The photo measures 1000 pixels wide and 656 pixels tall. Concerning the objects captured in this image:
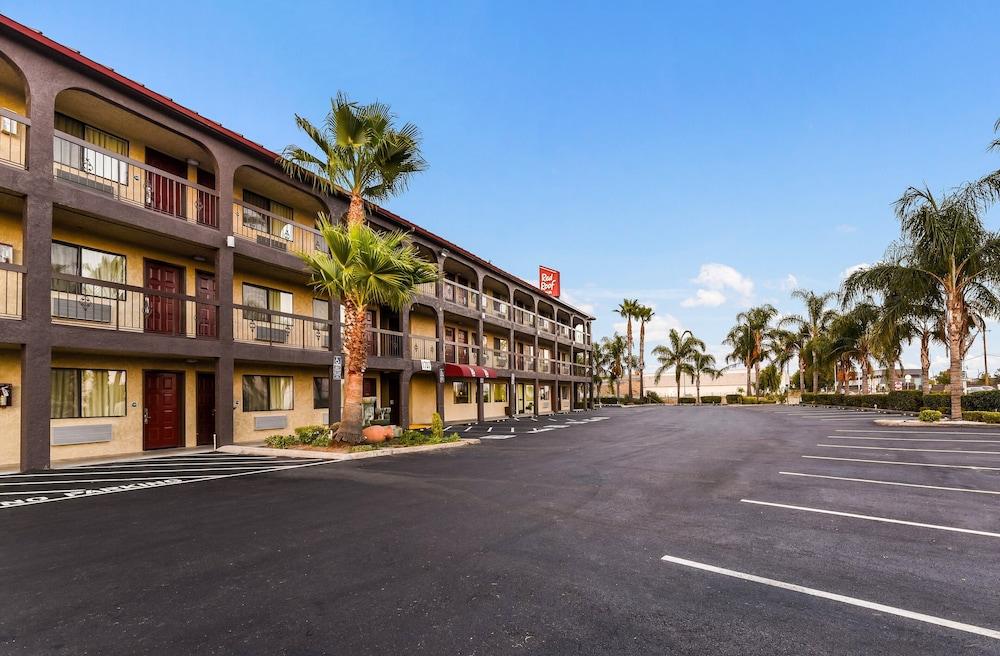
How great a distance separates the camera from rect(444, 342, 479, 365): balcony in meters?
28.2

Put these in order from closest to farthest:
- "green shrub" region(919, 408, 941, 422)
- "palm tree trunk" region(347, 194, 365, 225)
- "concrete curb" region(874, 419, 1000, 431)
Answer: "palm tree trunk" region(347, 194, 365, 225) < "concrete curb" region(874, 419, 1000, 431) < "green shrub" region(919, 408, 941, 422)

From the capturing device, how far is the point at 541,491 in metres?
9.02

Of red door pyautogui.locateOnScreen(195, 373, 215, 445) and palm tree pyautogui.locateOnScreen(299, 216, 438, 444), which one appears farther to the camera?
red door pyautogui.locateOnScreen(195, 373, 215, 445)

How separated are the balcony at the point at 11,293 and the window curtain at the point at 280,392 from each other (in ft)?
24.7

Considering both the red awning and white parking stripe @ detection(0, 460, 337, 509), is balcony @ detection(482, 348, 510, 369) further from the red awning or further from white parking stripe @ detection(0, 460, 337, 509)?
white parking stripe @ detection(0, 460, 337, 509)

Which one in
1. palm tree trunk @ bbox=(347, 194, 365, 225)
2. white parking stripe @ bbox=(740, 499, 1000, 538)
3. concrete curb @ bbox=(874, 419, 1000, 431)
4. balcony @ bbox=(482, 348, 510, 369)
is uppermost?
palm tree trunk @ bbox=(347, 194, 365, 225)

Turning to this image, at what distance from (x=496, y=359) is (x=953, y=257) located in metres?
23.1

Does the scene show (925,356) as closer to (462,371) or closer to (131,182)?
(462,371)

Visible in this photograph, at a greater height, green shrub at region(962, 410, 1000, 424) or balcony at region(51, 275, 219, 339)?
balcony at region(51, 275, 219, 339)

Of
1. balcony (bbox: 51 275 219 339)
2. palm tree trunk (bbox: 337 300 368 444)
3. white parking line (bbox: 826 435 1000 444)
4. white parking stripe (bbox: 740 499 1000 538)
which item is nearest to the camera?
white parking stripe (bbox: 740 499 1000 538)

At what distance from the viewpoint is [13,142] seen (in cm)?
1250

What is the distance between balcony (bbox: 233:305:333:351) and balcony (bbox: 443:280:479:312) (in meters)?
7.72

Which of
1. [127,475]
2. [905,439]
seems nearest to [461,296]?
[127,475]

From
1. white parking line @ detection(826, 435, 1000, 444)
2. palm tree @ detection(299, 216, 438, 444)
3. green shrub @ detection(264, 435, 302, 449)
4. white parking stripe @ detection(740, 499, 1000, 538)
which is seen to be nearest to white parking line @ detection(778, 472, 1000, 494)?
white parking stripe @ detection(740, 499, 1000, 538)
